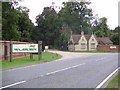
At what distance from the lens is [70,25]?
10300 centimetres

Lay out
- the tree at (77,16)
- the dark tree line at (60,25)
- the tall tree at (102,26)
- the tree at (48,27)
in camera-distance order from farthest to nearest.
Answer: the tall tree at (102,26), the tree at (77,16), the tree at (48,27), the dark tree line at (60,25)

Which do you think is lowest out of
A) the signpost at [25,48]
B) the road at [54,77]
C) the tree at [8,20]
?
the road at [54,77]

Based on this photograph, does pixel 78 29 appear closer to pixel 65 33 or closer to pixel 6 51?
pixel 65 33

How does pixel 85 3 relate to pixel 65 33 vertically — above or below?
above

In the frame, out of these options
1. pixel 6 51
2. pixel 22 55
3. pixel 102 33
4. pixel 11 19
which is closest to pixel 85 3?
pixel 102 33

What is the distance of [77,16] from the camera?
103 meters

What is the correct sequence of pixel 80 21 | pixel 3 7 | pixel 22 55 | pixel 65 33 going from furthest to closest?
1. pixel 80 21
2. pixel 65 33
3. pixel 3 7
4. pixel 22 55

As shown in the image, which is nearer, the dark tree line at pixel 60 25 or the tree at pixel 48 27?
the dark tree line at pixel 60 25

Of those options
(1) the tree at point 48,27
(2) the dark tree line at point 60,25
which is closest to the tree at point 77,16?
(2) the dark tree line at point 60,25

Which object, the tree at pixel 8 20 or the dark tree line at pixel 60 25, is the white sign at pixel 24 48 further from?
the dark tree line at pixel 60 25

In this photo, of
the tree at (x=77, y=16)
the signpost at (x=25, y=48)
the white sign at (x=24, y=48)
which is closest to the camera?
the signpost at (x=25, y=48)

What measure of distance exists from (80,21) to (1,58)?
256ft

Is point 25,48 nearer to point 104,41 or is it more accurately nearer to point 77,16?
point 104,41

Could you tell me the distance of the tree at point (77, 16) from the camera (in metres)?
103
